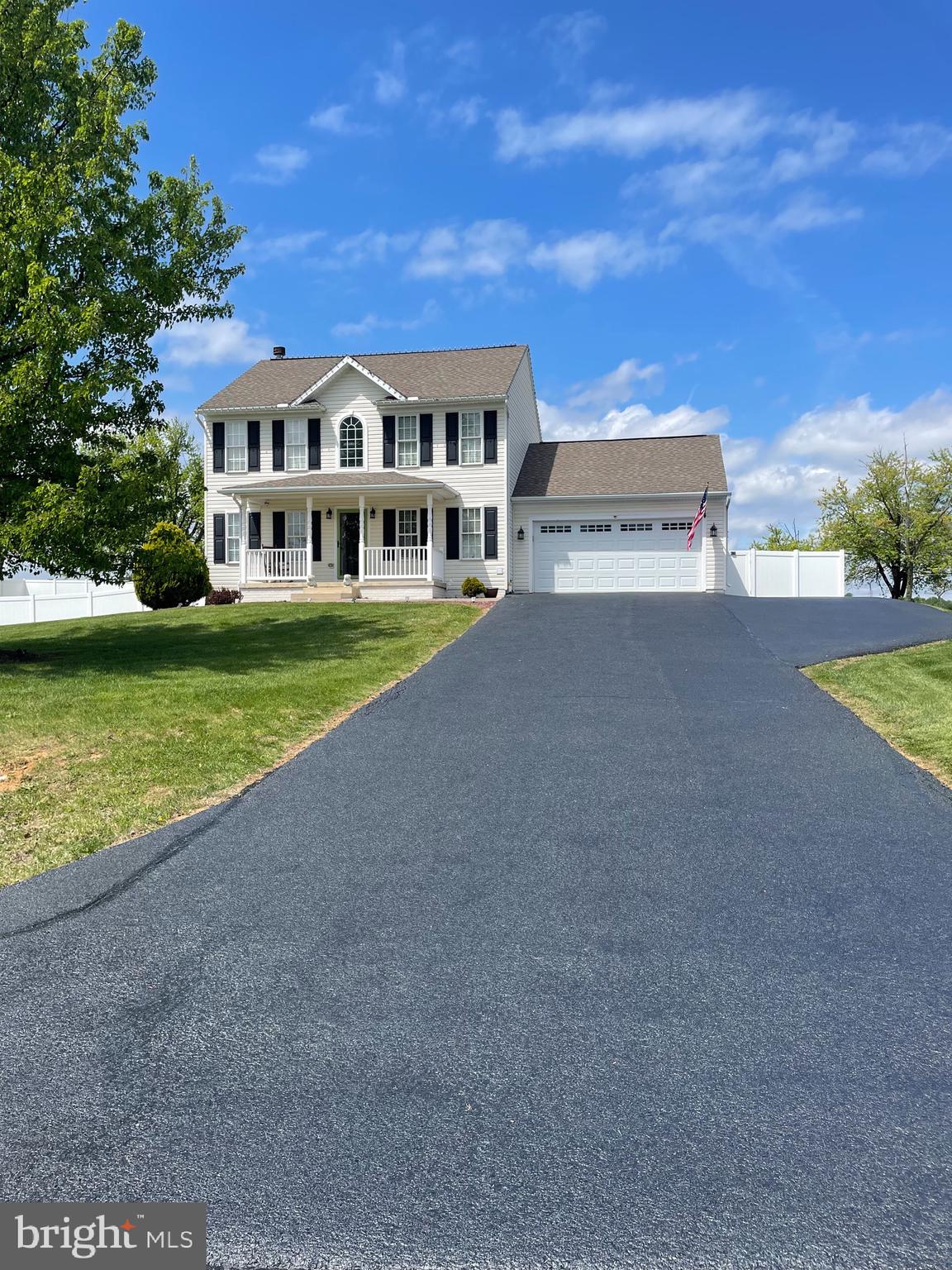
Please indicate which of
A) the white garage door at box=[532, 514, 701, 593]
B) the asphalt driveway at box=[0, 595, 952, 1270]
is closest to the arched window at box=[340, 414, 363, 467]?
the white garage door at box=[532, 514, 701, 593]

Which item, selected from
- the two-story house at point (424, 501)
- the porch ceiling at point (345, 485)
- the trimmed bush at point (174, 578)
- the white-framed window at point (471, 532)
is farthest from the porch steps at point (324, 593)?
the white-framed window at point (471, 532)

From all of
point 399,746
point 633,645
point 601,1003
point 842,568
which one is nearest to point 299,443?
point 633,645

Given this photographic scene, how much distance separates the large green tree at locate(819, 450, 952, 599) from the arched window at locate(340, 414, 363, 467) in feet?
79.8

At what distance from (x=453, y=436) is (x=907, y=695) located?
1708 cm

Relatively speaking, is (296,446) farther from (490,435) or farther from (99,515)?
(99,515)

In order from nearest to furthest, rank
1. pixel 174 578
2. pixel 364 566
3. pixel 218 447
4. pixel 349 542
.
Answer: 1. pixel 364 566
2. pixel 174 578
3. pixel 349 542
4. pixel 218 447

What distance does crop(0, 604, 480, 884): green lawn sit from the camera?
246 inches

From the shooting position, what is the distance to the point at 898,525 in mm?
37594

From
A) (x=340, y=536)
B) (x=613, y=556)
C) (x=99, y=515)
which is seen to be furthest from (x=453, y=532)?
(x=99, y=515)

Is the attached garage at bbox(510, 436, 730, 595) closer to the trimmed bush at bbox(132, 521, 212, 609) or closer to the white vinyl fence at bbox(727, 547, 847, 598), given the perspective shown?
the white vinyl fence at bbox(727, 547, 847, 598)

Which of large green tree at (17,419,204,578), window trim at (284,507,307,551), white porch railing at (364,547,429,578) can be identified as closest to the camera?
large green tree at (17,419,204,578)

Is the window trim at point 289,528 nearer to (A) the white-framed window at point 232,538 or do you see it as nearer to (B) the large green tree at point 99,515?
(A) the white-framed window at point 232,538

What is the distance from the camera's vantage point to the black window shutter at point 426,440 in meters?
25.2

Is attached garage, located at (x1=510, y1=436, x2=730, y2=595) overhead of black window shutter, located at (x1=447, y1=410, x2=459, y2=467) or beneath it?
beneath
